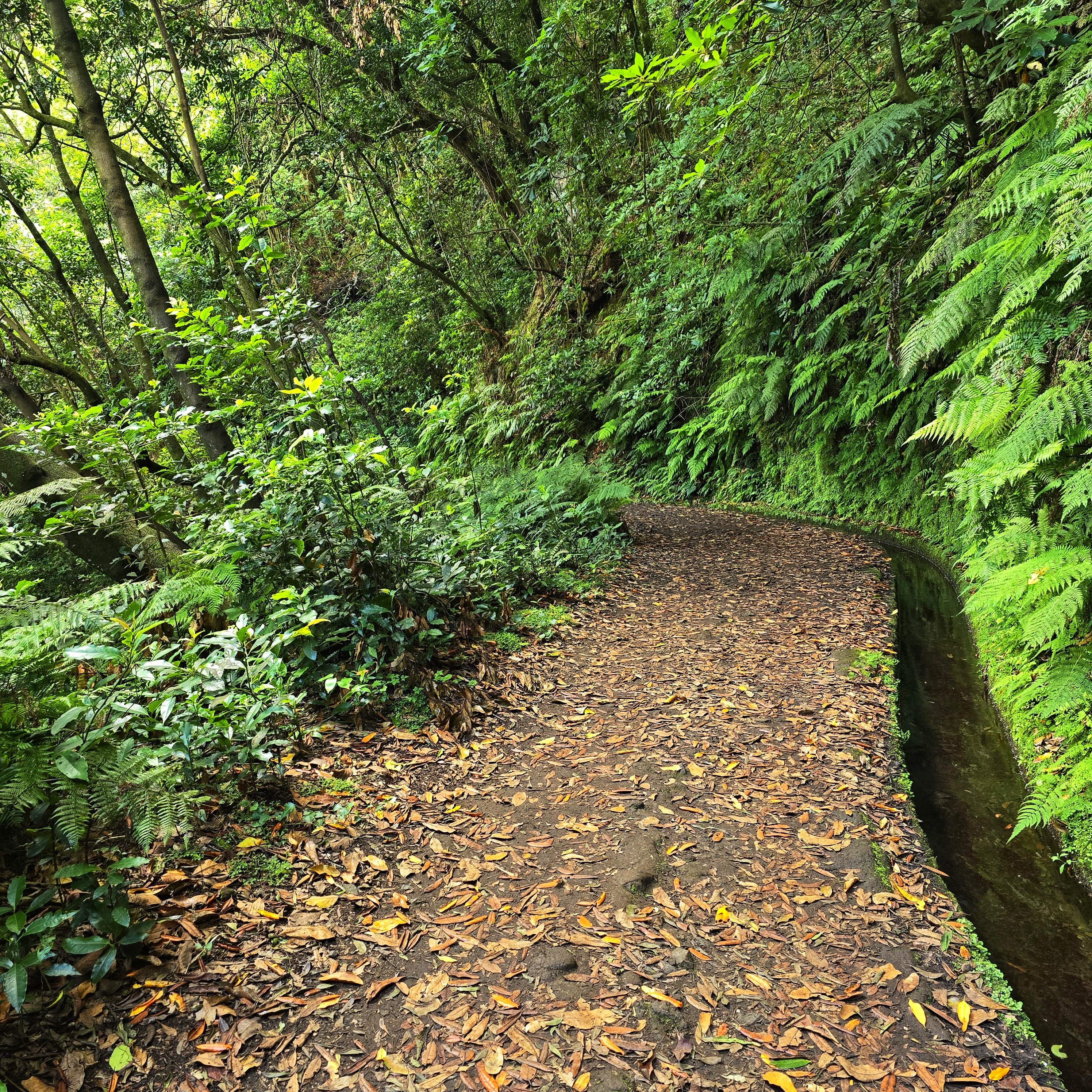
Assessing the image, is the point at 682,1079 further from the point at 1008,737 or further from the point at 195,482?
the point at 195,482

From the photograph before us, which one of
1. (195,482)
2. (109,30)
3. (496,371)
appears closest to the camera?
(195,482)

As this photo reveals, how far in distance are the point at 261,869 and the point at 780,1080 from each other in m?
1.93

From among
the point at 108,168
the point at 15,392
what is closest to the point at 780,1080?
the point at 108,168

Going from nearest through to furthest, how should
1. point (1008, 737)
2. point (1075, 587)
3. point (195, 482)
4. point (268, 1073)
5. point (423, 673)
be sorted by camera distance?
point (268, 1073)
point (1075, 587)
point (1008, 737)
point (423, 673)
point (195, 482)

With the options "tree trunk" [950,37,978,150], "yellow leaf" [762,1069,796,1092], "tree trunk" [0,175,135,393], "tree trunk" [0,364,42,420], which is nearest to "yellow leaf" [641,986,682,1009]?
"yellow leaf" [762,1069,796,1092]

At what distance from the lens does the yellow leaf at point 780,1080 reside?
1893 millimetres

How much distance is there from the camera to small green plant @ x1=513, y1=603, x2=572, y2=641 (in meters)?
5.14

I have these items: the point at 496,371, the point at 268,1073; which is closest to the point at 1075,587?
the point at 268,1073

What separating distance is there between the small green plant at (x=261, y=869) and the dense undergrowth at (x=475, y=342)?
30cm

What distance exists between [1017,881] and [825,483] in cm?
626

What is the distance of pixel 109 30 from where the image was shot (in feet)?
26.2

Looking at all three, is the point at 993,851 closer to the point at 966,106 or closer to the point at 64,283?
the point at 966,106

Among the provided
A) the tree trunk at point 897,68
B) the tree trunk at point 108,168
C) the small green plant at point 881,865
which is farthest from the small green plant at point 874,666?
the tree trunk at point 897,68

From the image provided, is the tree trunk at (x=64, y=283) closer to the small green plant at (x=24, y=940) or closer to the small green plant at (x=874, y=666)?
the small green plant at (x=24, y=940)
